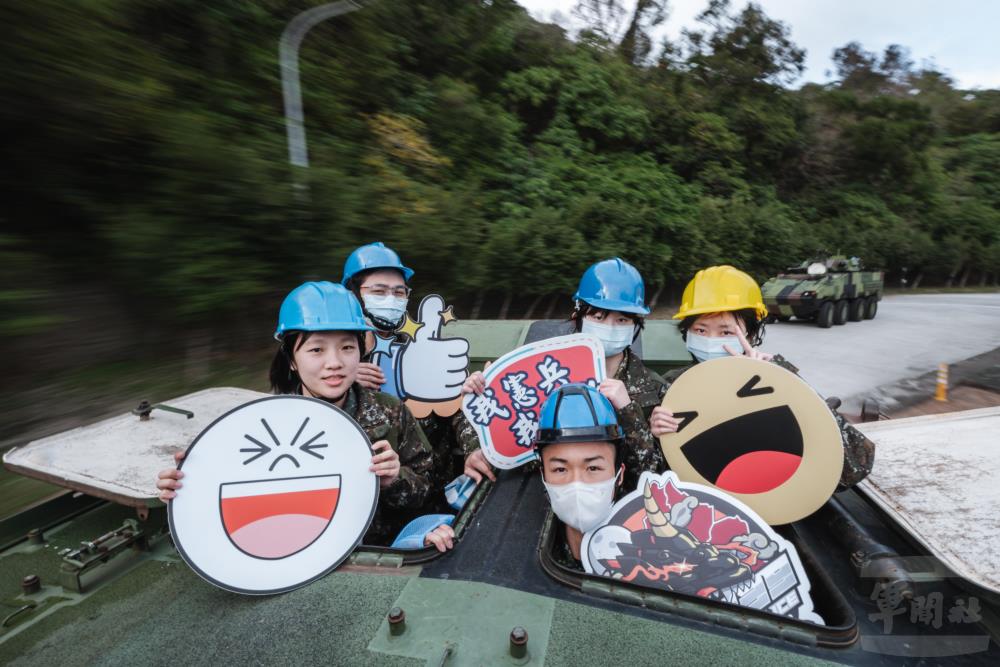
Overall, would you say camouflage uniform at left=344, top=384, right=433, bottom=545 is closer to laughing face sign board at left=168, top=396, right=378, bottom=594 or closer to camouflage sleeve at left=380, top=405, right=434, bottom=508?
camouflage sleeve at left=380, top=405, right=434, bottom=508

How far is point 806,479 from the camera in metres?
1.72

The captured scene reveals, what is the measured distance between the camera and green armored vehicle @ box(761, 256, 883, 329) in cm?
1355

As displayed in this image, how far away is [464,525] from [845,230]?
27465 millimetres

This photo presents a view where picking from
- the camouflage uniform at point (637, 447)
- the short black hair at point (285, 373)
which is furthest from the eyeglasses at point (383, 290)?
the camouflage uniform at point (637, 447)

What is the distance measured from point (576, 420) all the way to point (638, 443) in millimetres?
550

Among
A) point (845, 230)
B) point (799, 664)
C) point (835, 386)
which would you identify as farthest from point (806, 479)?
point (845, 230)

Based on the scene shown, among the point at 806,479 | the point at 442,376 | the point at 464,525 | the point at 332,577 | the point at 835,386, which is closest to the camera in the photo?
the point at 332,577

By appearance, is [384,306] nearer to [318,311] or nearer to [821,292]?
[318,311]

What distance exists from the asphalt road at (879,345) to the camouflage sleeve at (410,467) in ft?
21.2

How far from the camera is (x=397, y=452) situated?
2.18 meters

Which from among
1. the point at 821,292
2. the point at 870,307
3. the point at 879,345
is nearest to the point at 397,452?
the point at 879,345

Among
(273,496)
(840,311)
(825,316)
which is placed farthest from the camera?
(840,311)

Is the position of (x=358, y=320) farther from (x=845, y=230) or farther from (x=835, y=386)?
(x=845, y=230)

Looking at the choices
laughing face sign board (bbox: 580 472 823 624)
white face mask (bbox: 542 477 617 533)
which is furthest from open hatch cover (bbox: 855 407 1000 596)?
white face mask (bbox: 542 477 617 533)
